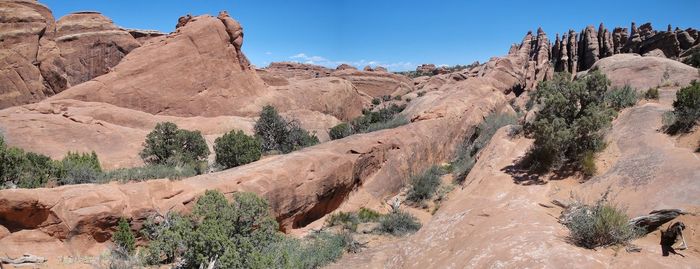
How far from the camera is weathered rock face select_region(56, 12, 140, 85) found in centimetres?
2833

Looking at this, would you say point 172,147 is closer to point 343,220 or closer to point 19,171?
point 19,171

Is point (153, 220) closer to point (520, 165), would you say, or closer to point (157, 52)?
point (520, 165)

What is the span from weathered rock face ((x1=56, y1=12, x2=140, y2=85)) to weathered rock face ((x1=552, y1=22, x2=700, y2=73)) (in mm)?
45851

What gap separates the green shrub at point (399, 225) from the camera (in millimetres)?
13164

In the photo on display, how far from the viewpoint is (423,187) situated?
16.0 metres

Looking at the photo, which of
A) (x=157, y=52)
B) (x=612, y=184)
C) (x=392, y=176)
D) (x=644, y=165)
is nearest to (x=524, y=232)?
(x=612, y=184)

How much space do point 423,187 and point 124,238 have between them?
10.2m

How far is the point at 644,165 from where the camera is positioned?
A: 29.9ft

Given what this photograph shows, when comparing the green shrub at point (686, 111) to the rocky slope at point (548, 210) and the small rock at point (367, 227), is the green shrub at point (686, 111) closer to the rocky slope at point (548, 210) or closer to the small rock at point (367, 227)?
the rocky slope at point (548, 210)

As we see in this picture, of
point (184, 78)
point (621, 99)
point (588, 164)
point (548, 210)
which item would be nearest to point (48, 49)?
point (184, 78)

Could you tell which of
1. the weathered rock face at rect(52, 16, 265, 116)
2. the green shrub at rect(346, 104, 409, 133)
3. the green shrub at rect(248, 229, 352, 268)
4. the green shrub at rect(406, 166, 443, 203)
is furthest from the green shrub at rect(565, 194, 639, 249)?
the weathered rock face at rect(52, 16, 265, 116)

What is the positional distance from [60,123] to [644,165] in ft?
76.2

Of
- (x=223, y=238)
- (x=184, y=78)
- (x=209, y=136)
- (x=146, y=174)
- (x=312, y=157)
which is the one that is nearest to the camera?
(x=223, y=238)

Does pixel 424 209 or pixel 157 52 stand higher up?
pixel 157 52
